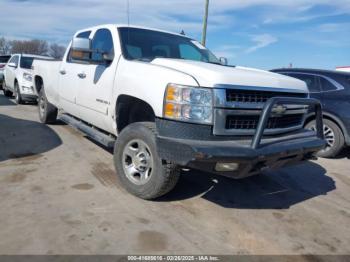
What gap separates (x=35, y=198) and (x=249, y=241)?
90.6 inches

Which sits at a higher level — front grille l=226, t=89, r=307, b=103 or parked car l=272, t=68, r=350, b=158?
front grille l=226, t=89, r=307, b=103

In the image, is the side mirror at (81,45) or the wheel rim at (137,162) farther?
the side mirror at (81,45)

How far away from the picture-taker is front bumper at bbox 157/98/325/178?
3.12 m

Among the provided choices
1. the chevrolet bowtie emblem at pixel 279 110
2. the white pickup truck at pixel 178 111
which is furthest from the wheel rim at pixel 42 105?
the chevrolet bowtie emblem at pixel 279 110

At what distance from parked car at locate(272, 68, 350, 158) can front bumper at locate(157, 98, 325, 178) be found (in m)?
3.41

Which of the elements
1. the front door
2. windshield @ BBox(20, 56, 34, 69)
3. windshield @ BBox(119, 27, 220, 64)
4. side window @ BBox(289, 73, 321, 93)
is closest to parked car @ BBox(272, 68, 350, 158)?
side window @ BBox(289, 73, 321, 93)

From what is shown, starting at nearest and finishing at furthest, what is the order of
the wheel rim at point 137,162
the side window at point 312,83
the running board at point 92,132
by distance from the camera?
the wheel rim at point 137,162 → the running board at point 92,132 → the side window at point 312,83

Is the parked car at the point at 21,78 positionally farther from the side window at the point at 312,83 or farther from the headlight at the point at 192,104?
the headlight at the point at 192,104

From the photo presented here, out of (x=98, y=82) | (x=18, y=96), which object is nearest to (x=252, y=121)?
(x=98, y=82)

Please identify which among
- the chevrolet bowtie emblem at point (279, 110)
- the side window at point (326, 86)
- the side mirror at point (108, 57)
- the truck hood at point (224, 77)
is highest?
the side mirror at point (108, 57)

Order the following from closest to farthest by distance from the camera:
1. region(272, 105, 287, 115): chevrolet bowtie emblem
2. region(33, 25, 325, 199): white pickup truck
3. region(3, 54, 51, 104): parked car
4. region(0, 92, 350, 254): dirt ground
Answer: region(0, 92, 350, 254): dirt ground → region(33, 25, 325, 199): white pickup truck → region(272, 105, 287, 115): chevrolet bowtie emblem → region(3, 54, 51, 104): parked car

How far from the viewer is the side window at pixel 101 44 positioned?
467 cm

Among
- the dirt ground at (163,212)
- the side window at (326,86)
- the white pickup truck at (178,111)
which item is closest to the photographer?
the dirt ground at (163,212)

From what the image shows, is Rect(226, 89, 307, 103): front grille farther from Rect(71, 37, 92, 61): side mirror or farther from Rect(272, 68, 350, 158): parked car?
Rect(272, 68, 350, 158): parked car
